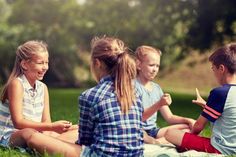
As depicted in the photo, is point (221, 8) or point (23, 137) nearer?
point (23, 137)

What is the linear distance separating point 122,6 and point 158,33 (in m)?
2.35

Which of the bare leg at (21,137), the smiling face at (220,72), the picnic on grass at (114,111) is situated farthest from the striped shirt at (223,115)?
the bare leg at (21,137)

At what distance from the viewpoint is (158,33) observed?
25641mm

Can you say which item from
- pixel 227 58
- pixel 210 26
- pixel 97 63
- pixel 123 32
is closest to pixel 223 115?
pixel 227 58

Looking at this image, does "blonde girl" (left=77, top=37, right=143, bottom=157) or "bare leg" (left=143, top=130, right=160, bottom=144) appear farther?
"bare leg" (left=143, top=130, right=160, bottom=144)

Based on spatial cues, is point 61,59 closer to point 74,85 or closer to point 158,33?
point 74,85

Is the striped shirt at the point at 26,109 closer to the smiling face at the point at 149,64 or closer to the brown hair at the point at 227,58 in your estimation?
the smiling face at the point at 149,64

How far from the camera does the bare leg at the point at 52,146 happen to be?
14.5ft

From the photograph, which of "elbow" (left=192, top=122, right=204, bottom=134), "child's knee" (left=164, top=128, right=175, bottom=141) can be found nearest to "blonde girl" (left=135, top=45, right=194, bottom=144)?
"child's knee" (left=164, top=128, right=175, bottom=141)

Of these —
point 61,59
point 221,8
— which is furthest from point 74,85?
point 221,8

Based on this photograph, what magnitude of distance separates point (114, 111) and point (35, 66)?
1.33 metres

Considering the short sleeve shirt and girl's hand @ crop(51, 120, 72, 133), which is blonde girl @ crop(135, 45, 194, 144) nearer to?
the short sleeve shirt

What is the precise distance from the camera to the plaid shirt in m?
4.17

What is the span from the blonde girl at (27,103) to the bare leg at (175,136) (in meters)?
0.96
